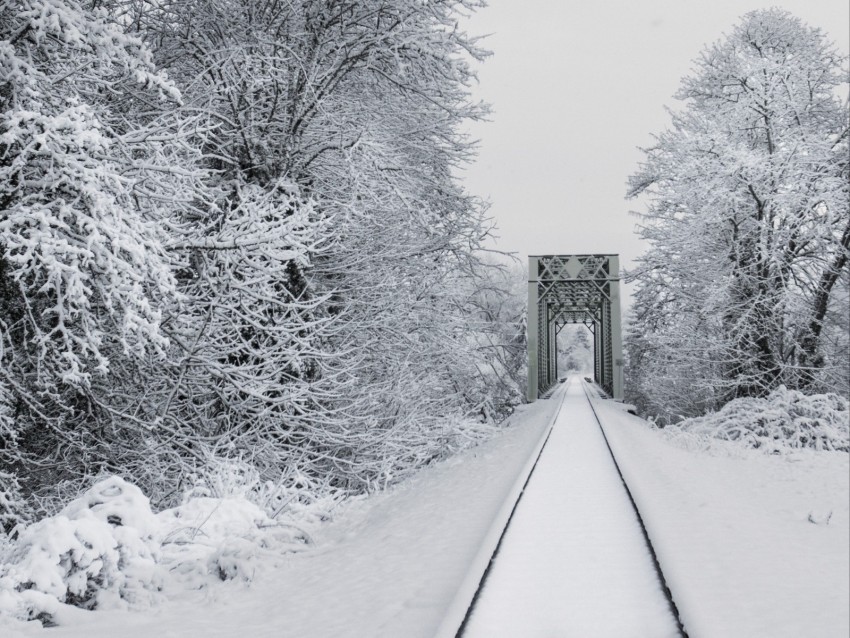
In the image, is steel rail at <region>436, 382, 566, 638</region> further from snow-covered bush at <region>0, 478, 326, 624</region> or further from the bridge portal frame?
the bridge portal frame

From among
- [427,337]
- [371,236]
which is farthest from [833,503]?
[371,236]

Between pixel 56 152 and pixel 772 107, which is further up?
pixel 772 107

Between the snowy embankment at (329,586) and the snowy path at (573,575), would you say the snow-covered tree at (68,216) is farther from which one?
the snowy path at (573,575)

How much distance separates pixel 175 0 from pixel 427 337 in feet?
21.8

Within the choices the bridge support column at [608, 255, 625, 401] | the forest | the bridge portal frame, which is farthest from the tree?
the bridge portal frame

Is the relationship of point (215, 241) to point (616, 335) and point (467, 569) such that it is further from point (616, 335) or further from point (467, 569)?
point (616, 335)

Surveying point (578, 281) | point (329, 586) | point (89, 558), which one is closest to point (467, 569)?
point (329, 586)

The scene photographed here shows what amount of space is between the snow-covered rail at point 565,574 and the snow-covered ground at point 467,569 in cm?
4

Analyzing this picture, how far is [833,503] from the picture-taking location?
8000 mm

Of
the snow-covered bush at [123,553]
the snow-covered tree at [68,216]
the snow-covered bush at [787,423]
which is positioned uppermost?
the snow-covered tree at [68,216]

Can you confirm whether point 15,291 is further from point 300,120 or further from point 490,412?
point 490,412

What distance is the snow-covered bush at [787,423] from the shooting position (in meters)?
11.5

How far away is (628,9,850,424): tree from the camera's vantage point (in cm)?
1241

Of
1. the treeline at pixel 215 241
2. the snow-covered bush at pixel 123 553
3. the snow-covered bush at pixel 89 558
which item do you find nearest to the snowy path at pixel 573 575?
the snow-covered bush at pixel 123 553
